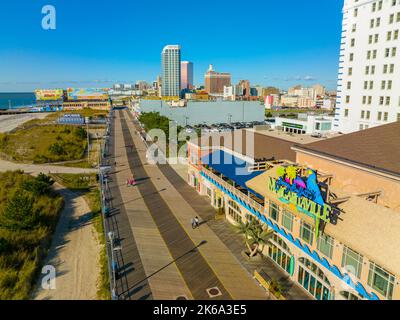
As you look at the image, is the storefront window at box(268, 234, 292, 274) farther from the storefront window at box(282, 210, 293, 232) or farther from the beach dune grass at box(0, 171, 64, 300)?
the beach dune grass at box(0, 171, 64, 300)

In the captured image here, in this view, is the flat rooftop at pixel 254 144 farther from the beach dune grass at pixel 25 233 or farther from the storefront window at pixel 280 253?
the beach dune grass at pixel 25 233

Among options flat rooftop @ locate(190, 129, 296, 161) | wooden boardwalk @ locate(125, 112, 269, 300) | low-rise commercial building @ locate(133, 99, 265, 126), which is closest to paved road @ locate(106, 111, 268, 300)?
wooden boardwalk @ locate(125, 112, 269, 300)

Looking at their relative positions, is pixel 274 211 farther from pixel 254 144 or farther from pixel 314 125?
pixel 314 125

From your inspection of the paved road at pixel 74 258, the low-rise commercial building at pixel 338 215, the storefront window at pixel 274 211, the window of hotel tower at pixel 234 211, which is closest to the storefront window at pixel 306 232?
the low-rise commercial building at pixel 338 215
